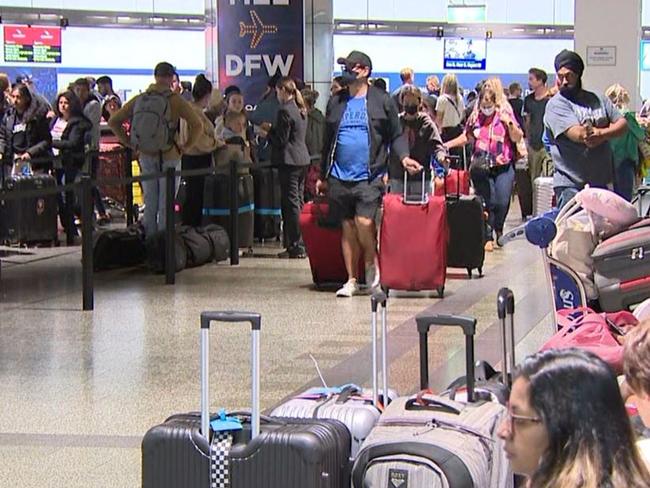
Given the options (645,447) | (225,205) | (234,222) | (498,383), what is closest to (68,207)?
(225,205)

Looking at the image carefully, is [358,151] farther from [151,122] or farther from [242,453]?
[242,453]

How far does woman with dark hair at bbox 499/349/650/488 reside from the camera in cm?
236

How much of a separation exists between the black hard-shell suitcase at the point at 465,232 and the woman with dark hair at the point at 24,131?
5608mm

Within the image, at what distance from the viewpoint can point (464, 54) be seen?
30328 millimetres

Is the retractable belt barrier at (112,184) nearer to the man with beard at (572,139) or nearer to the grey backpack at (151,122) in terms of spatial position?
the grey backpack at (151,122)

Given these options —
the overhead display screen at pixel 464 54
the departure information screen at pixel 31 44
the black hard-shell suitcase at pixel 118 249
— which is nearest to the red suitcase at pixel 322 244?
the black hard-shell suitcase at pixel 118 249

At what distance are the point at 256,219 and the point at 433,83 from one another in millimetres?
8809

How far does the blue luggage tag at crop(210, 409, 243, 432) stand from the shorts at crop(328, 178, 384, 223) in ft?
19.8

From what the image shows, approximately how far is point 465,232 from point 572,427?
9016mm

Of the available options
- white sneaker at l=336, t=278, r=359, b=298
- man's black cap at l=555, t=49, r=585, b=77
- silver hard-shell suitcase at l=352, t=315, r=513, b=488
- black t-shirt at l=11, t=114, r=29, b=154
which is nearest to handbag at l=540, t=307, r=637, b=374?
silver hard-shell suitcase at l=352, t=315, r=513, b=488

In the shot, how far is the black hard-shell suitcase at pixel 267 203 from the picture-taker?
14.7 meters

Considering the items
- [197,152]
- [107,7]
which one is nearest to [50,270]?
[197,152]

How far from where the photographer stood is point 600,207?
21.6 feet

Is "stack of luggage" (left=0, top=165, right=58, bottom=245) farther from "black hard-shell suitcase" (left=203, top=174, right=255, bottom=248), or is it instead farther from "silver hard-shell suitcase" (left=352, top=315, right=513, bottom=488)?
"silver hard-shell suitcase" (left=352, top=315, right=513, bottom=488)
